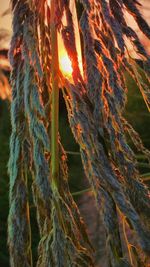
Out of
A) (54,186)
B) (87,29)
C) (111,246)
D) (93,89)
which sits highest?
(87,29)

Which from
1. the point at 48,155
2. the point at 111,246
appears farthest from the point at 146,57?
the point at 111,246

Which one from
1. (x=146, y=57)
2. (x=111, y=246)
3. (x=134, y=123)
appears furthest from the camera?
(x=134, y=123)

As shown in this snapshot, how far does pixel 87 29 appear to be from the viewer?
1.18m

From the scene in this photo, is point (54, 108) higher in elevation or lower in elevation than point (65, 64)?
lower

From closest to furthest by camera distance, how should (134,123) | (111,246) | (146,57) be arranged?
1. (111,246)
2. (146,57)
3. (134,123)

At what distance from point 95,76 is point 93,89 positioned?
3 cm

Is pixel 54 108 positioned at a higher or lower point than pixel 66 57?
lower

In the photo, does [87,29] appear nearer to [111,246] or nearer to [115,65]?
[115,65]

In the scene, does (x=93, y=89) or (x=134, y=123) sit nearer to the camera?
(x=93, y=89)

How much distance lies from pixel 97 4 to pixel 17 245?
0.58m

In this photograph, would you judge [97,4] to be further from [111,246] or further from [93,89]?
[111,246]

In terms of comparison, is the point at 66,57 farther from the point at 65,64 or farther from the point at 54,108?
the point at 54,108

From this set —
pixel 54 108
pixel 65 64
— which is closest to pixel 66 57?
pixel 65 64

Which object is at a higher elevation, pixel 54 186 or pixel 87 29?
pixel 87 29
